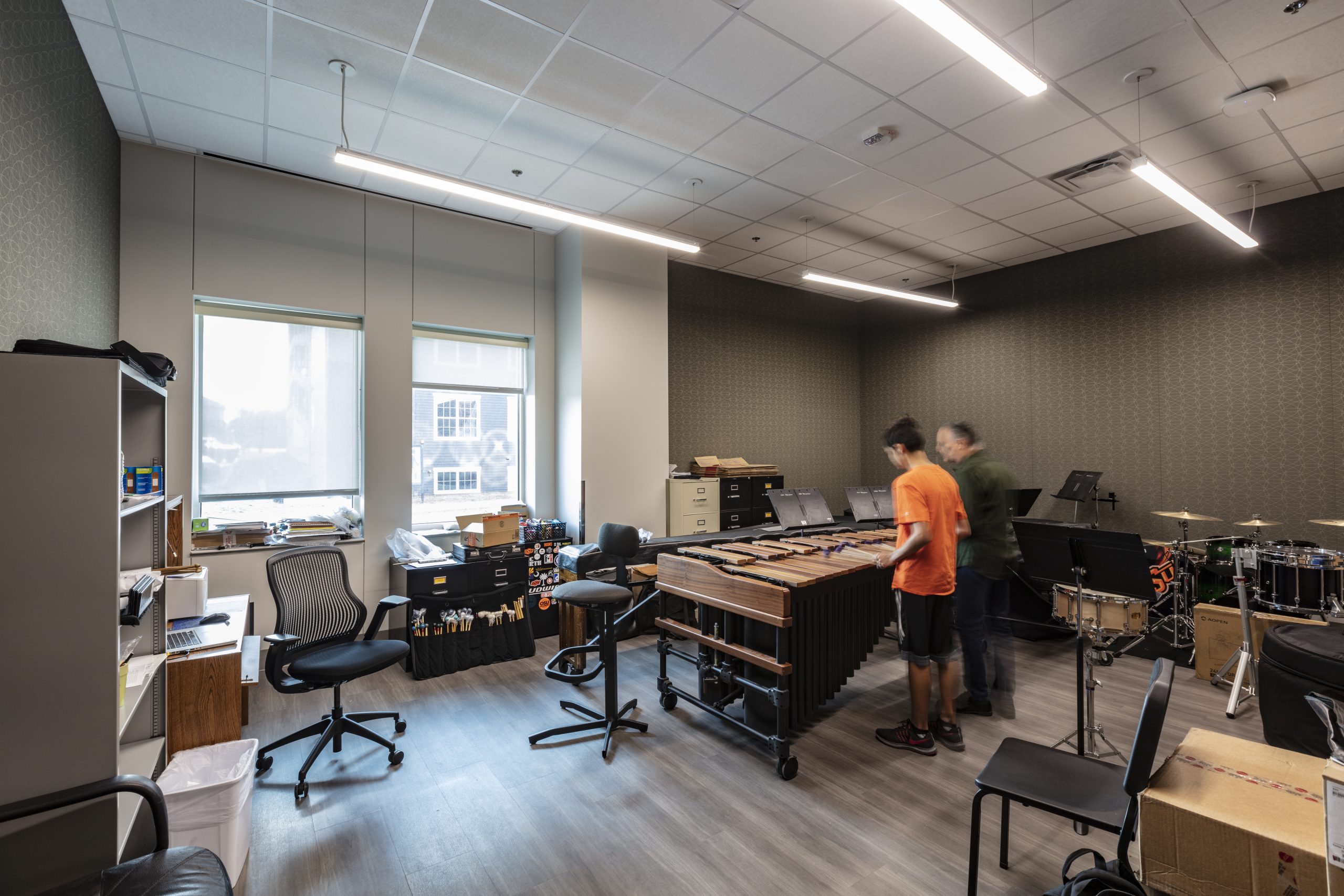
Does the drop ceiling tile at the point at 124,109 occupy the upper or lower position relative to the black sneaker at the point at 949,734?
upper

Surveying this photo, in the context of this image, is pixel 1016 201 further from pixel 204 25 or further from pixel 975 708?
pixel 204 25

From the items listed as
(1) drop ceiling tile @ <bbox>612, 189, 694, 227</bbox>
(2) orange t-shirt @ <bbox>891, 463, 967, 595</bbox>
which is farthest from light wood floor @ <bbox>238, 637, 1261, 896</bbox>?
(1) drop ceiling tile @ <bbox>612, 189, 694, 227</bbox>

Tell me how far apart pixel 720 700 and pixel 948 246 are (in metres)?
5.12

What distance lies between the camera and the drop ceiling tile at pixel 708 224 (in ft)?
17.3

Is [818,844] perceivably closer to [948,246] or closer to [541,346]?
[541,346]

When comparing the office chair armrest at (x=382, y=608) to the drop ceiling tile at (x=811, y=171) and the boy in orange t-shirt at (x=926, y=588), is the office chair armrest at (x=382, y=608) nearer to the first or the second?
the boy in orange t-shirt at (x=926, y=588)

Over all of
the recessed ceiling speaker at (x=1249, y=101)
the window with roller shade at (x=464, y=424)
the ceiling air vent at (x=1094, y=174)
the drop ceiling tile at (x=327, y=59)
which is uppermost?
the drop ceiling tile at (x=327, y=59)

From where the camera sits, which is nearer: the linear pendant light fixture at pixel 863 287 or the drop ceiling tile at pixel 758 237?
the linear pendant light fixture at pixel 863 287

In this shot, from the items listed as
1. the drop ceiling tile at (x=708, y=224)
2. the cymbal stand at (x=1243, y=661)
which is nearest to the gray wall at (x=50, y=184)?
the drop ceiling tile at (x=708, y=224)

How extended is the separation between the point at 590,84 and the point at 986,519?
3.41 metres

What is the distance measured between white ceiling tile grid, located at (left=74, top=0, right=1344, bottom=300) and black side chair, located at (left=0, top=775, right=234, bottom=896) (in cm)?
320

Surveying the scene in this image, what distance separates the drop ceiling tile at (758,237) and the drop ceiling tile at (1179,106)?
2.60 metres

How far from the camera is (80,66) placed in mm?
3029

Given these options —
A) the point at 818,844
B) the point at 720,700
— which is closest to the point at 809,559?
the point at 720,700
